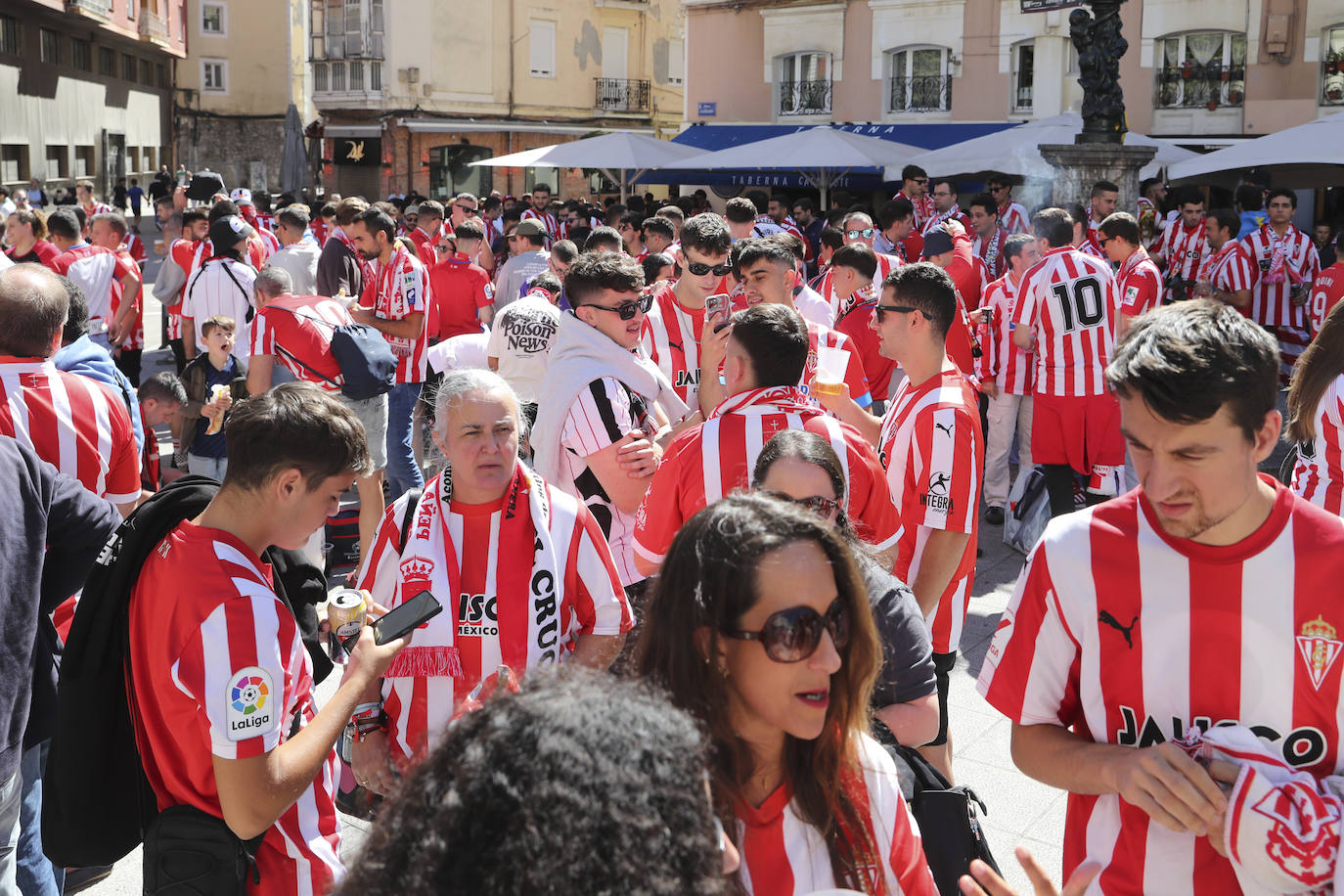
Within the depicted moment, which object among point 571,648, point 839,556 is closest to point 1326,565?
point 839,556

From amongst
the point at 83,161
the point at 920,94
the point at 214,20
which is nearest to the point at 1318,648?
the point at 920,94

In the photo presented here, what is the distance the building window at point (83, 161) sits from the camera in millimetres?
37406

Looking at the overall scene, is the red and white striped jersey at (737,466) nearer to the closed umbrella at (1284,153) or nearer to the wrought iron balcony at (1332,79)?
the closed umbrella at (1284,153)

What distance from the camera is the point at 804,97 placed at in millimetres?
26922

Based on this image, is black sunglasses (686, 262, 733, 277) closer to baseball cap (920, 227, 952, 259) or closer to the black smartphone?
baseball cap (920, 227, 952, 259)

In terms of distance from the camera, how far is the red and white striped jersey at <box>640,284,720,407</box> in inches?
243

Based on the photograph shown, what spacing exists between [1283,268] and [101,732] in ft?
34.4

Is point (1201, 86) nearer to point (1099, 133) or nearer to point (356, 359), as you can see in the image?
point (1099, 133)

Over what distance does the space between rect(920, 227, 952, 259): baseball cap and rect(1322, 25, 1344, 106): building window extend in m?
14.3

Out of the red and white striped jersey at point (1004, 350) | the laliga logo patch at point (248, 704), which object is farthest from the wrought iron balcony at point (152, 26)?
the laliga logo patch at point (248, 704)

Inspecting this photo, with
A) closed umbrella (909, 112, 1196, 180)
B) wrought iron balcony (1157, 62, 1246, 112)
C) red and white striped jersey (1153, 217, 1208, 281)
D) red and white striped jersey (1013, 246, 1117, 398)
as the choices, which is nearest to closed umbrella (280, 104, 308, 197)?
closed umbrella (909, 112, 1196, 180)

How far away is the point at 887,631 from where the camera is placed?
284cm

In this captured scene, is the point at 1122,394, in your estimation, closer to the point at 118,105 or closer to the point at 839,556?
the point at 839,556

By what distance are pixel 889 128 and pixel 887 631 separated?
74.8ft
